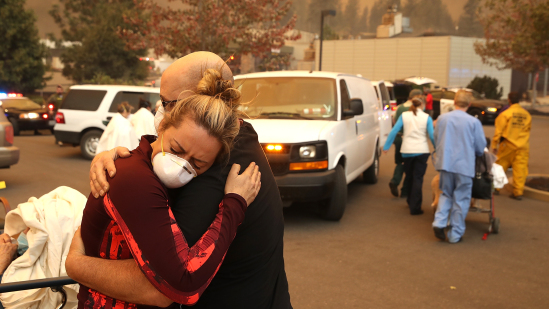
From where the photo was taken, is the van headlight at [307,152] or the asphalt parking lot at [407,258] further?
the van headlight at [307,152]

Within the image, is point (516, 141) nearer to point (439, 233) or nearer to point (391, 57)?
point (439, 233)

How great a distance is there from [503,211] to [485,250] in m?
2.44

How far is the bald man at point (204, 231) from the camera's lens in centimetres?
173

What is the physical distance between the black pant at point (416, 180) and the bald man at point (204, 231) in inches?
250

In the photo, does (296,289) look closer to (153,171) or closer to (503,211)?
(153,171)

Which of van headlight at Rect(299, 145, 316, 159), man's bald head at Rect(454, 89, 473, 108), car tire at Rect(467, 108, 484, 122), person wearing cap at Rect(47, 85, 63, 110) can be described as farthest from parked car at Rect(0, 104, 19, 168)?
car tire at Rect(467, 108, 484, 122)

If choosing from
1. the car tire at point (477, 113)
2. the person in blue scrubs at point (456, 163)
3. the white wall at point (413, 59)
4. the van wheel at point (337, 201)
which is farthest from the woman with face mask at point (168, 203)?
the white wall at point (413, 59)

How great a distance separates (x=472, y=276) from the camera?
5.52 meters

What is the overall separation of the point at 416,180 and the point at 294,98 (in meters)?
2.30

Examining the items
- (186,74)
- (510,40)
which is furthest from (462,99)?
(510,40)

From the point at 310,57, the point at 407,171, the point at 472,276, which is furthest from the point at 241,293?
the point at 310,57

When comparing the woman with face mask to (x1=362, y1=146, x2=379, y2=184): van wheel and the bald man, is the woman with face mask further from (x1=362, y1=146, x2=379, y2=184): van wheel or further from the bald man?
(x1=362, y1=146, x2=379, y2=184): van wheel

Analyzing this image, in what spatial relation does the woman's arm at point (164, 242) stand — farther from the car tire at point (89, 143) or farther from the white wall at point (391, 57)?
the white wall at point (391, 57)

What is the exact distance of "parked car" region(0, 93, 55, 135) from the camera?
2102 centimetres
